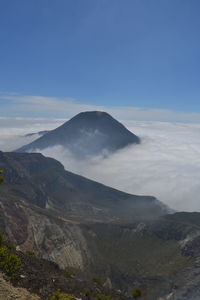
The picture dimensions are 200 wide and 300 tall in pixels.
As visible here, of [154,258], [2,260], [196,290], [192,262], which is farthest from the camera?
[154,258]

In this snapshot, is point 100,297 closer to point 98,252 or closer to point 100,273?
point 100,273

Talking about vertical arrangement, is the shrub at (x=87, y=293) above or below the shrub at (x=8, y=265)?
below

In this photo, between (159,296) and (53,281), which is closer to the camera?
(53,281)

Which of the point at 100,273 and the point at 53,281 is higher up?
the point at 53,281

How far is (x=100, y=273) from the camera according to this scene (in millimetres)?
166125

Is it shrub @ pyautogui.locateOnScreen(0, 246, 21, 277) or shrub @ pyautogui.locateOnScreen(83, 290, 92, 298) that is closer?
shrub @ pyautogui.locateOnScreen(0, 246, 21, 277)

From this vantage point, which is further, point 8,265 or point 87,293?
point 87,293

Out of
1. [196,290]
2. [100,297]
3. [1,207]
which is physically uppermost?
[100,297]

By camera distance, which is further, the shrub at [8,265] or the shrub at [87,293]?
the shrub at [87,293]

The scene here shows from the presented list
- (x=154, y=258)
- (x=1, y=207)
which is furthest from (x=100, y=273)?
(x=1, y=207)

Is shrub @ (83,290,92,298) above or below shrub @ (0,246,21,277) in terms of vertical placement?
below

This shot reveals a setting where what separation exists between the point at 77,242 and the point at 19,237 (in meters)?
36.3

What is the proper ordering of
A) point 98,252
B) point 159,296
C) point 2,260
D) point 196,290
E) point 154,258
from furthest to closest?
point 98,252, point 154,258, point 159,296, point 196,290, point 2,260

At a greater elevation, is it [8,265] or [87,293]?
[8,265]
